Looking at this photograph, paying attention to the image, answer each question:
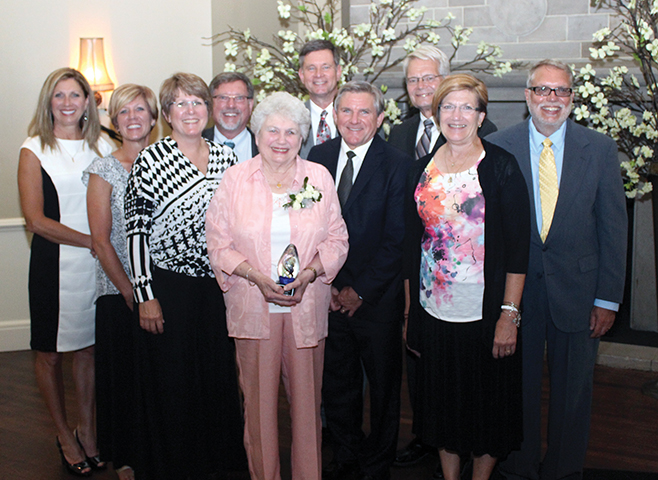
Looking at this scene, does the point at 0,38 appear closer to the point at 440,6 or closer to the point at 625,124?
the point at 440,6

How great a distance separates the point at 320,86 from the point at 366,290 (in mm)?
1215

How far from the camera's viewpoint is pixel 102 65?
4.72 metres

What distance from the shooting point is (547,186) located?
2664mm

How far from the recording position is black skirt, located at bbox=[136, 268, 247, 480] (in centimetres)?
270

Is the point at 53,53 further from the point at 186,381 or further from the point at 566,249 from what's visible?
the point at 566,249

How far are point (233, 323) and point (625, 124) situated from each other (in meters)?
2.47

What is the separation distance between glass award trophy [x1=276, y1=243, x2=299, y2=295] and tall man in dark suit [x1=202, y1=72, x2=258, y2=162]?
1042mm

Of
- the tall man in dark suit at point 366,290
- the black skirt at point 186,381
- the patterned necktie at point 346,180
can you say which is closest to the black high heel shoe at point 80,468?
the black skirt at point 186,381

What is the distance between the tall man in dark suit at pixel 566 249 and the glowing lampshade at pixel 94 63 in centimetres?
316

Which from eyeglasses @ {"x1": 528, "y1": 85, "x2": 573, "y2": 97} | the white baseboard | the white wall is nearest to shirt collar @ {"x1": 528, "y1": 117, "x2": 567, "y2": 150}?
eyeglasses @ {"x1": 528, "y1": 85, "x2": 573, "y2": 97}

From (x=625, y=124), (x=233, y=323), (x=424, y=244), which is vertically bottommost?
(x=233, y=323)

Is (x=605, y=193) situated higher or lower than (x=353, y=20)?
lower

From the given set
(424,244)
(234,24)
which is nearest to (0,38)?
(234,24)

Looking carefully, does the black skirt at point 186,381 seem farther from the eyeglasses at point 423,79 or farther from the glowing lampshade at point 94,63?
the glowing lampshade at point 94,63
